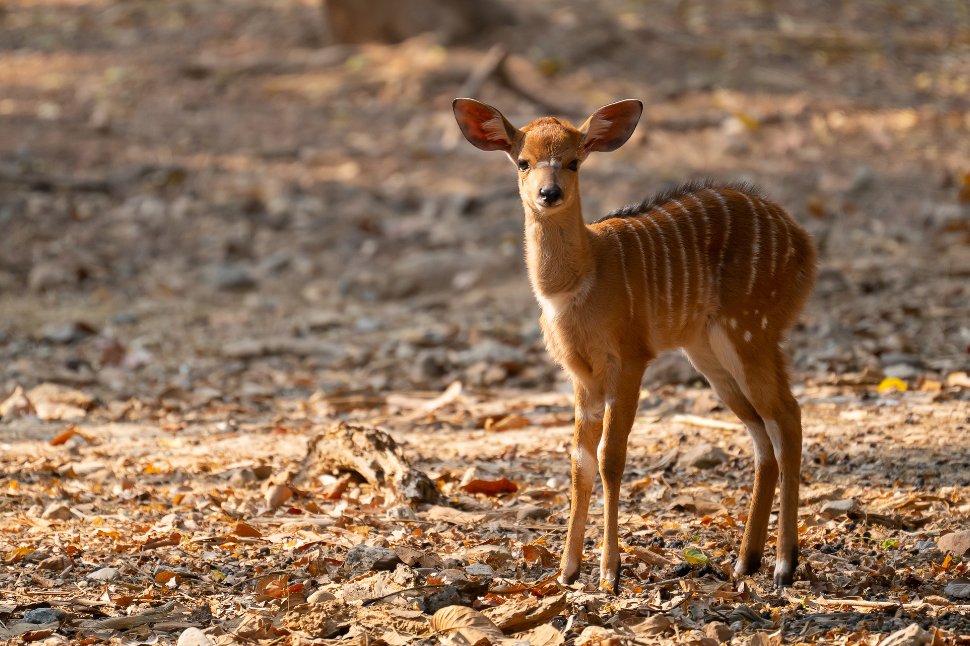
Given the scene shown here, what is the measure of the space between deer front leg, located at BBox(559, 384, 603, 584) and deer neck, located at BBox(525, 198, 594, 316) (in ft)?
1.38

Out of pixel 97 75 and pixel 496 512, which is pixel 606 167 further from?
pixel 97 75

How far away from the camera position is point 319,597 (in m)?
4.15

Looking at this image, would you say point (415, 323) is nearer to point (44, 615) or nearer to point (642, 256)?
point (642, 256)

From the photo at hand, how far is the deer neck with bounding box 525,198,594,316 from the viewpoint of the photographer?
4.40 meters

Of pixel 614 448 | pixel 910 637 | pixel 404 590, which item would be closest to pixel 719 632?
pixel 910 637

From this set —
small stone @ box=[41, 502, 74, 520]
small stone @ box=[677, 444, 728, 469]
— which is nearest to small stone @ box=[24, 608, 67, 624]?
small stone @ box=[41, 502, 74, 520]

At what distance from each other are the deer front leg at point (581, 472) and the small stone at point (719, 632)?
68 centimetres

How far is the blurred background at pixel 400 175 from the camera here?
8.38 meters

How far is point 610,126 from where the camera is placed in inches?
184

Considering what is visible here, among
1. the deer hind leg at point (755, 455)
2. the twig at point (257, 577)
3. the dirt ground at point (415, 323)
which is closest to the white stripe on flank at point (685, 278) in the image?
the deer hind leg at point (755, 455)

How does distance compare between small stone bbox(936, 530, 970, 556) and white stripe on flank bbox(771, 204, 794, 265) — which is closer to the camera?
small stone bbox(936, 530, 970, 556)

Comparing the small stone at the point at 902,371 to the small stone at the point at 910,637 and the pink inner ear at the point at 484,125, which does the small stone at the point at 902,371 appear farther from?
the pink inner ear at the point at 484,125

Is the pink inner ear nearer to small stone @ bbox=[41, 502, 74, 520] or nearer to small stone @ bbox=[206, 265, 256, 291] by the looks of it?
small stone @ bbox=[41, 502, 74, 520]

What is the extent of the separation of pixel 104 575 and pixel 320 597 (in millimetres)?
1051
